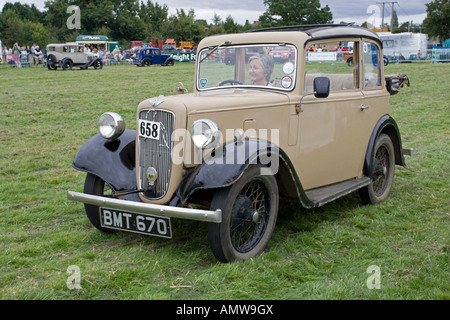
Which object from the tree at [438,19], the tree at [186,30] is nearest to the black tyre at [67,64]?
the tree at [186,30]

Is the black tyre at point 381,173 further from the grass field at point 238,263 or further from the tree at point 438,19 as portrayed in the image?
the tree at point 438,19

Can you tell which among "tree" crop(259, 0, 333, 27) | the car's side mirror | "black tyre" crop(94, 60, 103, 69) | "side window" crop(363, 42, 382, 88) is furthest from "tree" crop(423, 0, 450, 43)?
the car's side mirror

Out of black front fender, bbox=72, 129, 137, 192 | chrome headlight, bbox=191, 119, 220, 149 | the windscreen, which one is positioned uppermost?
the windscreen

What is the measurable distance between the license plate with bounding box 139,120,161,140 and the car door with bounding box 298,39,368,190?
1.36 m

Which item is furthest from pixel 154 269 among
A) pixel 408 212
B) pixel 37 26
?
pixel 37 26

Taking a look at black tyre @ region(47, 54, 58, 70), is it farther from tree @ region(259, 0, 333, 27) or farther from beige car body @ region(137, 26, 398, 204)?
tree @ region(259, 0, 333, 27)

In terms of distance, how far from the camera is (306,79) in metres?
4.43

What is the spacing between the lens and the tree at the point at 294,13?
6694 cm

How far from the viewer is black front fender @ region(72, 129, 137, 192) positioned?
4.12m

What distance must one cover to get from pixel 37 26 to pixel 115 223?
181ft

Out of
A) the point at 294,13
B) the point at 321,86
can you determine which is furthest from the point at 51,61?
the point at 294,13

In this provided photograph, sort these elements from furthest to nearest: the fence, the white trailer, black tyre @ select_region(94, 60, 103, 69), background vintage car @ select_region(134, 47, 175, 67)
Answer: the white trailer, the fence, background vintage car @ select_region(134, 47, 175, 67), black tyre @ select_region(94, 60, 103, 69)

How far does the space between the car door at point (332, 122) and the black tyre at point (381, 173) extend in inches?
8.9
